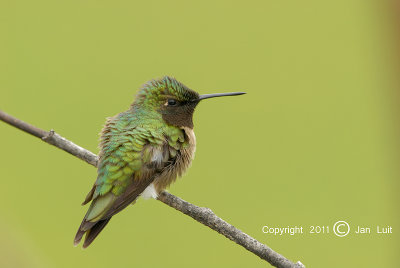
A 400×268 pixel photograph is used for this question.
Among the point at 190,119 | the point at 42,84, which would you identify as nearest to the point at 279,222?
the point at 190,119

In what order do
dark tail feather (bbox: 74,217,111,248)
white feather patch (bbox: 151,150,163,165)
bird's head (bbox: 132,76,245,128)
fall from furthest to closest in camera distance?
1. bird's head (bbox: 132,76,245,128)
2. white feather patch (bbox: 151,150,163,165)
3. dark tail feather (bbox: 74,217,111,248)

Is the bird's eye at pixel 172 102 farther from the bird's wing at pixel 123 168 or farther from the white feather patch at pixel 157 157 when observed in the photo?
the white feather patch at pixel 157 157

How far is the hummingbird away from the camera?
379 cm

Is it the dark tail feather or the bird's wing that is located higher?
the bird's wing

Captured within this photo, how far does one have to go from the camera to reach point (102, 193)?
3.79 meters

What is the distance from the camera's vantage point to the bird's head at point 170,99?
4.48m

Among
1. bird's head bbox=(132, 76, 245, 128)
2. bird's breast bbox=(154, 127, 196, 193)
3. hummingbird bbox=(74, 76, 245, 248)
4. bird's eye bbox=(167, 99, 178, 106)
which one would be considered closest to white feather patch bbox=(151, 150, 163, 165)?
hummingbird bbox=(74, 76, 245, 248)

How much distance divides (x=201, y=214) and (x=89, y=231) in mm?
779

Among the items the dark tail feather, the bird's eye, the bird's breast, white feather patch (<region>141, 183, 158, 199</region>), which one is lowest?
the dark tail feather

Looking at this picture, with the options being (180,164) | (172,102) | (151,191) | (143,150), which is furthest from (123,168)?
(172,102)

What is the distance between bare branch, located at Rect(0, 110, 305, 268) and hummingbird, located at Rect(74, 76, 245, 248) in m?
0.18

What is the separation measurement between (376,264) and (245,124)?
6.25 feet

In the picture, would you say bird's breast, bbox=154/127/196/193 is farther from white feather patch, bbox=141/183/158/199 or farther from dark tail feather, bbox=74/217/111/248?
dark tail feather, bbox=74/217/111/248

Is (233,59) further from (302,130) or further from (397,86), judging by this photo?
(397,86)
